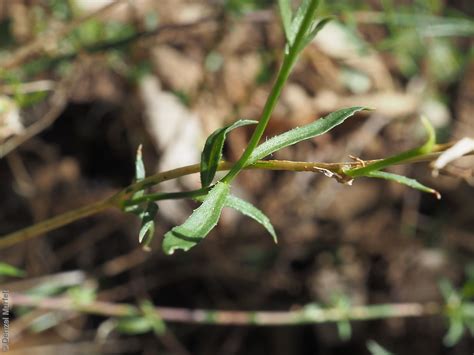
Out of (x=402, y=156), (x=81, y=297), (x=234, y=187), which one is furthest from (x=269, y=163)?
(x=234, y=187)

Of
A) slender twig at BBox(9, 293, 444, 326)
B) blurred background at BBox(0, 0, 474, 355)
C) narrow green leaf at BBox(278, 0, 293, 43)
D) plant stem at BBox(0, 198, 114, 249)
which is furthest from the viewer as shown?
blurred background at BBox(0, 0, 474, 355)

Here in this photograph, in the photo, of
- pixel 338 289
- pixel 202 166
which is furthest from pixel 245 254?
pixel 202 166

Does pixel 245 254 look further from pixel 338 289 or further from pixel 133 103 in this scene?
pixel 133 103

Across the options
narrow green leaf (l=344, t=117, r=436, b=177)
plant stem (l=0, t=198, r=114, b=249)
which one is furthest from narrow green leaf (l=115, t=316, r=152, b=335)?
narrow green leaf (l=344, t=117, r=436, b=177)

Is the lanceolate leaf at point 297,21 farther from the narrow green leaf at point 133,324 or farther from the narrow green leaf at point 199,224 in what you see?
the narrow green leaf at point 133,324

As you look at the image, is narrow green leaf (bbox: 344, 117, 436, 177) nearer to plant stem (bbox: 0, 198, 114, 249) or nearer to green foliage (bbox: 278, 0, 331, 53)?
→ green foliage (bbox: 278, 0, 331, 53)

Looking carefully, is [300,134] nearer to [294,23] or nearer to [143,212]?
[294,23]

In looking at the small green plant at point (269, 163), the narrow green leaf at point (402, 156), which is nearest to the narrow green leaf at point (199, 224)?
the small green plant at point (269, 163)

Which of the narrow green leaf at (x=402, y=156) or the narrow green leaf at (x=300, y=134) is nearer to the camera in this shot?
the narrow green leaf at (x=402, y=156)
